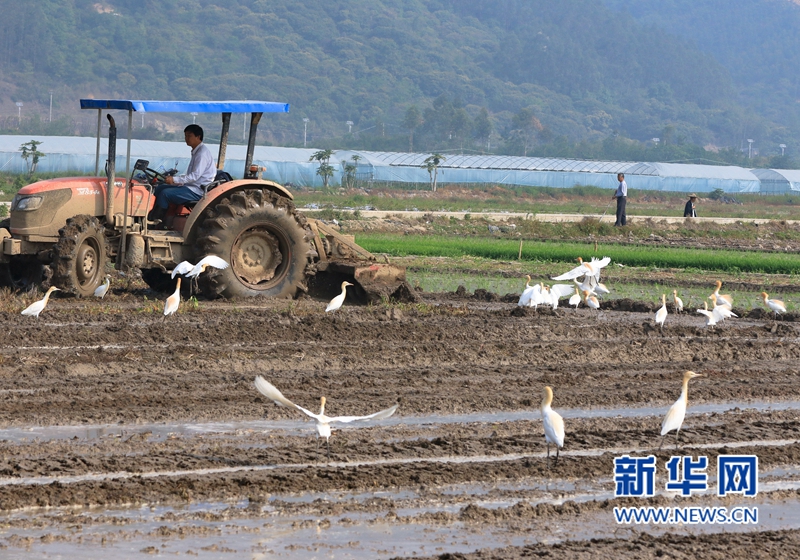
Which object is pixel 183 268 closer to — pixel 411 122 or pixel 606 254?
pixel 606 254

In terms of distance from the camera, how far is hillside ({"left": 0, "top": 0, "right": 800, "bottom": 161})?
12588 cm

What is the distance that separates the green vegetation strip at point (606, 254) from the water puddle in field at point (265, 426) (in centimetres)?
1444

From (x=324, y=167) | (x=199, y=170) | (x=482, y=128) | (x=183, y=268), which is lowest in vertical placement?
(x=183, y=268)

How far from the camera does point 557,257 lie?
23719 mm

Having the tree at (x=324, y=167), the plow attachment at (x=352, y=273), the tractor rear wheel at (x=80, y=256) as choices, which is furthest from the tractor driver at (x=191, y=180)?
the tree at (x=324, y=167)

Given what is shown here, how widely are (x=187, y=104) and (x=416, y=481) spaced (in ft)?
22.4

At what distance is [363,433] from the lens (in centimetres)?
758

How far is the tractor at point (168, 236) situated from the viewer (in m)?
12.2

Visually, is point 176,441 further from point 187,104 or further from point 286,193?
point 286,193

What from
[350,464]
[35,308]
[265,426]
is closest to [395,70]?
[35,308]

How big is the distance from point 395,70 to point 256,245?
136 metres

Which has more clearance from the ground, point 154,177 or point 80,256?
point 154,177

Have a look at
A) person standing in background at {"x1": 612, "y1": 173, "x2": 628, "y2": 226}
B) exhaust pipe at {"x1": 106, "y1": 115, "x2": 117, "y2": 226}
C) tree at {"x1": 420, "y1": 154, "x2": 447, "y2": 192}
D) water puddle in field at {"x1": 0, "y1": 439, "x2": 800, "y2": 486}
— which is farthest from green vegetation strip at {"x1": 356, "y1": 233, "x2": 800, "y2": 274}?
tree at {"x1": 420, "y1": 154, "x2": 447, "y2": 192}

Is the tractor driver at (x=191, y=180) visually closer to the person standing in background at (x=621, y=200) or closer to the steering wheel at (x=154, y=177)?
the steering wheel at (x=154, y=177)
